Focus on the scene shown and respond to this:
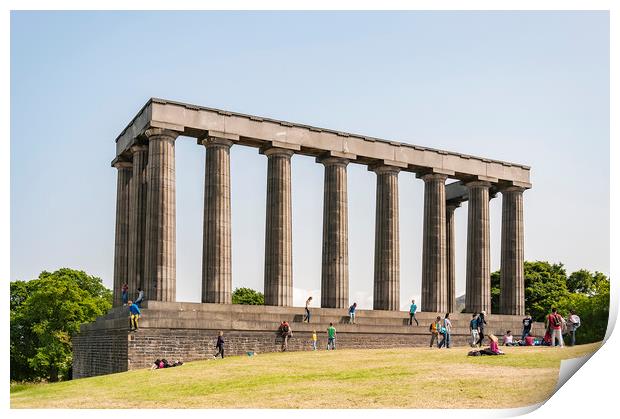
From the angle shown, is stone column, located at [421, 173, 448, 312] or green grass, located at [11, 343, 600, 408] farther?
stone column, located at [421, 173, 448, 312]

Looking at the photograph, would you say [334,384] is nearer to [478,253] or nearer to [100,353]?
[100,353]

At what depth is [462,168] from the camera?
80875 mm

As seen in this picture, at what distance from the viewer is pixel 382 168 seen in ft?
248

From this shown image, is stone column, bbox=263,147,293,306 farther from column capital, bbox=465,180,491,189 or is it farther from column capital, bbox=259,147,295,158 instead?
column capital, bbox=465,180,491,189

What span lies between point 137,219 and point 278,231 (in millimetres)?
11722

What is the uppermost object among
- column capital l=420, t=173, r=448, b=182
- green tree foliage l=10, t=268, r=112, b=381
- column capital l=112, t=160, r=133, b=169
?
→ column capital l=112, t=160, r=133, b=169

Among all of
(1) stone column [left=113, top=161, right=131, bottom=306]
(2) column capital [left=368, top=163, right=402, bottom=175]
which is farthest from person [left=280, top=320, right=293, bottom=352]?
(2) column capital [left=368, top=163, right=402, bottom=175]

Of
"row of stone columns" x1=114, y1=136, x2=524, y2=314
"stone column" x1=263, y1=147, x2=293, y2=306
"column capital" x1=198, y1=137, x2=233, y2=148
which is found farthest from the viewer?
"stone column" x1=263, y1=147, x2=293, y2=306

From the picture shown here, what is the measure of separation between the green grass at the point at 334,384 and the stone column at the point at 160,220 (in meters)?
12.3

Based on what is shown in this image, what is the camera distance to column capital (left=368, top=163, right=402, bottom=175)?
75.7 m

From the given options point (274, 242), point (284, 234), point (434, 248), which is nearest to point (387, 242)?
point (434, 248)

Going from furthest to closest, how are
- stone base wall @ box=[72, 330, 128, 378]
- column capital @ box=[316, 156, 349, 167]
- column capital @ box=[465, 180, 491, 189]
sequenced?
column capital @ box=[465, 180, 491, 189]
column capital @ box=[316, 156, 349, 167]
stone base wall @ box=[72, 330, 128, 378]

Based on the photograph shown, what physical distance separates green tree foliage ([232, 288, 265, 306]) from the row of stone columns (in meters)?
67.5
